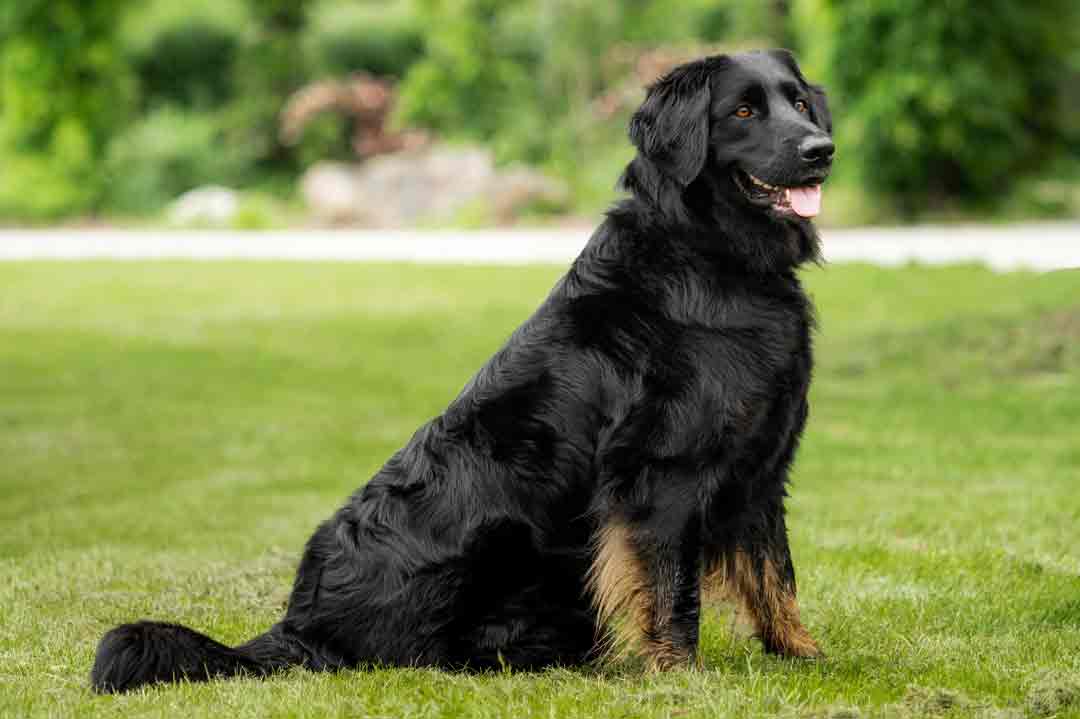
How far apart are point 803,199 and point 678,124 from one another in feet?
1.37

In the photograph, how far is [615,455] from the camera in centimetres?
386

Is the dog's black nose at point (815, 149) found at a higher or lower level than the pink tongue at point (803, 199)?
higher

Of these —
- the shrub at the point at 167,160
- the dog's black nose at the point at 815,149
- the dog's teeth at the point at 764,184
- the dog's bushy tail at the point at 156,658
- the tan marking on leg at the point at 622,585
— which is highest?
the dog's black nose at the point at 815,149

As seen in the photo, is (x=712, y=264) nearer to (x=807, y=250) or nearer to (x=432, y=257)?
(x=807, y=250)

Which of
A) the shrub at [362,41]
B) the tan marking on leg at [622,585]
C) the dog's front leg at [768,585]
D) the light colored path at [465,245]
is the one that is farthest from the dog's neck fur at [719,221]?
the shrub at [362,41]

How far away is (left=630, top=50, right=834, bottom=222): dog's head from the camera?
3.99 metres

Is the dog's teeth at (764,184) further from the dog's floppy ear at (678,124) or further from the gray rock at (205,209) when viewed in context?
the gray rock at (205,209)

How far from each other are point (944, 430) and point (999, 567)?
3.71 metres

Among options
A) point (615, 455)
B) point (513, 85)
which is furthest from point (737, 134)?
point (513, 85)

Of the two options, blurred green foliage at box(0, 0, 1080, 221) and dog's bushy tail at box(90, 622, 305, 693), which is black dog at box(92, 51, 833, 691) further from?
blurred green foliage at box(0, 0, 1080, 221)

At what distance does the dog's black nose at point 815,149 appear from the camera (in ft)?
12.9

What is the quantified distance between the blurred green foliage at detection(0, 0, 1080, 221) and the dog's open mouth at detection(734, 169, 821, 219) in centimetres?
1363

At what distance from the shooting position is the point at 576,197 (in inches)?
837

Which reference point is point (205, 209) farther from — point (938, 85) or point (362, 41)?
point (938, 85)
